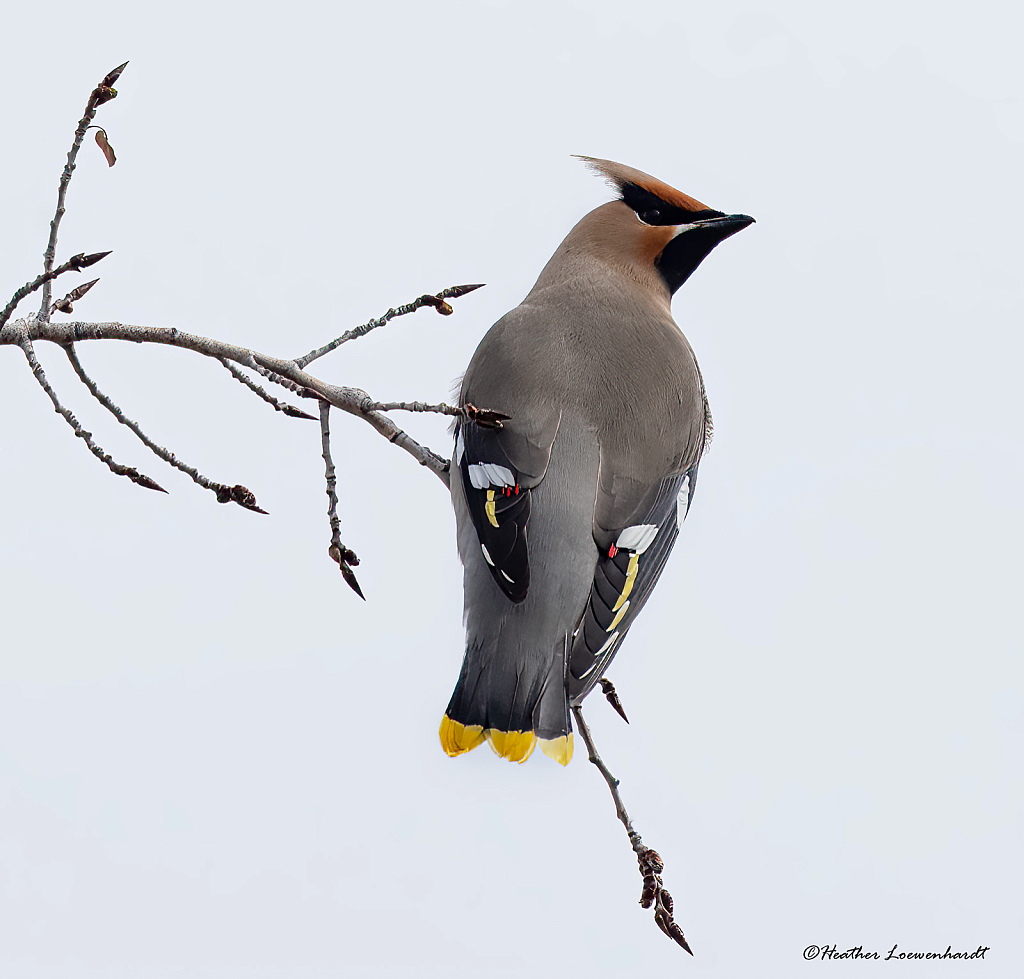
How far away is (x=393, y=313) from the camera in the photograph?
204cm

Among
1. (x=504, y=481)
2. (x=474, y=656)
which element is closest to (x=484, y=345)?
(x=504, y=481)

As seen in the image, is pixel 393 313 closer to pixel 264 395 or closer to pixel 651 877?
pixel 264 395

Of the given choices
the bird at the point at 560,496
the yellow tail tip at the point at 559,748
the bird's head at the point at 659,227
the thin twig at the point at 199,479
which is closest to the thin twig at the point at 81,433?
the thin twig at the point at 199,479

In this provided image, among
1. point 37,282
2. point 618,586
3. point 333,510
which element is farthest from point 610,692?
point 37,282

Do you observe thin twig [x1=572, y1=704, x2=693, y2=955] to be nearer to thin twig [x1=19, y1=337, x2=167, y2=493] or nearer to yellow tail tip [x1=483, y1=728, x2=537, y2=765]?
yellow tail tip [x1=483, y1=728, x2=537, y2=765]

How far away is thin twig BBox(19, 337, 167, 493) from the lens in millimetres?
1939

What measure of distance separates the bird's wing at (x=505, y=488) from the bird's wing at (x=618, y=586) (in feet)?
0.53

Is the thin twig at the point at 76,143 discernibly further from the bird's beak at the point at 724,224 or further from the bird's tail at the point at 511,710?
the bird's beak at the point at 724,224

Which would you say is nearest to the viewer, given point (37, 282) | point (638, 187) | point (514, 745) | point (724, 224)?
point (37, 282)

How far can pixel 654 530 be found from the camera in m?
2.63

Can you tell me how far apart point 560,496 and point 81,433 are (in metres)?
1.01

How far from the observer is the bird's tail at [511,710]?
7.73 ft

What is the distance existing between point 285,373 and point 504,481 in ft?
2.06

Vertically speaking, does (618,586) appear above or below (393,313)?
below
